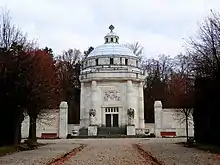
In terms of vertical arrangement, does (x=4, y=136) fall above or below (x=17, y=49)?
below

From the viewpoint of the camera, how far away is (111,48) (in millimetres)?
72125

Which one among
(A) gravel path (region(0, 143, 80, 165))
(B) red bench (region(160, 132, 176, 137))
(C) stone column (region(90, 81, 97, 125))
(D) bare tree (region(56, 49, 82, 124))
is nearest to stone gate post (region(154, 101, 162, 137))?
(B) red bench (region(160, 132, 176, 137))

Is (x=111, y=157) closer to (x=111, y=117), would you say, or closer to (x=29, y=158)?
(x=29, y=158)

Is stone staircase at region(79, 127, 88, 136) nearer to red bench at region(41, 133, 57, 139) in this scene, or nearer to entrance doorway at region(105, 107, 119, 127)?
entrance doorway at region(105, 107, 119, 127)

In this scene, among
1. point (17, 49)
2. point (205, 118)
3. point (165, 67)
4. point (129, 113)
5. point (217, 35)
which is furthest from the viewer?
point (165, 67)

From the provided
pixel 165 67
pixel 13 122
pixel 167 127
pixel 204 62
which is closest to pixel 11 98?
pixel 13 122

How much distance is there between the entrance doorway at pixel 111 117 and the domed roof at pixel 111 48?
952 cm

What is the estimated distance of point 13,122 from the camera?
28.6 metres

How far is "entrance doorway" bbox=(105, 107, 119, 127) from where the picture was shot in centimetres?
6550

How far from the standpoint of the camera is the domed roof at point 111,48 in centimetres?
7094

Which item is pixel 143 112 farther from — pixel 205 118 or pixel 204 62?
pixel 204 62

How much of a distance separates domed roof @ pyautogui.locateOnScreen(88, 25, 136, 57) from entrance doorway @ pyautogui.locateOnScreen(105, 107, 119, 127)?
9.52 metres

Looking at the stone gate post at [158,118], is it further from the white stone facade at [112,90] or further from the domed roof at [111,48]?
the domed roof at [111,48]

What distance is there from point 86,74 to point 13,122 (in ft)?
130
